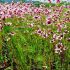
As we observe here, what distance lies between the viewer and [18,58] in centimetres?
509

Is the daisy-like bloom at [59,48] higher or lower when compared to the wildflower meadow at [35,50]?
higher

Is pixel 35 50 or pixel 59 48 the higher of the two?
pixel 59 48

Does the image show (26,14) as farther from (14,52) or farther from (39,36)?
(14,52)

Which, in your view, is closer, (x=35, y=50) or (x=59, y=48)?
(x=59, y=48)

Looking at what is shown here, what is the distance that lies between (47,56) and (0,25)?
893 mm

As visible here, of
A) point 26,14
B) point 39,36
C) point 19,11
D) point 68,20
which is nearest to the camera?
point 39,36

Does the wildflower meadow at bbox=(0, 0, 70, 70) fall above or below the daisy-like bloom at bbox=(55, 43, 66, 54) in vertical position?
below

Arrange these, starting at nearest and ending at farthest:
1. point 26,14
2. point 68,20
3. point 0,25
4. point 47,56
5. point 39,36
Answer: point 47,56
point 0,25
point 39,36
point 68,20
point 26,14

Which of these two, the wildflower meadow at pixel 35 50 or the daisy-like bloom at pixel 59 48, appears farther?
the wildflower meadow at pixel 35 50

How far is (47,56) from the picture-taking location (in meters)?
5.03

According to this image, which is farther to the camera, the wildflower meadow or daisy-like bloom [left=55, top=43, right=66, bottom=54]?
the wildflower meadow

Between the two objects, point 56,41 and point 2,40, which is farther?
point 2,40

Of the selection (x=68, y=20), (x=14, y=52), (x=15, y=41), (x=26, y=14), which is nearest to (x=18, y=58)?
(x=14, y=52)

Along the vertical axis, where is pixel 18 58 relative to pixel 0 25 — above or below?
below
